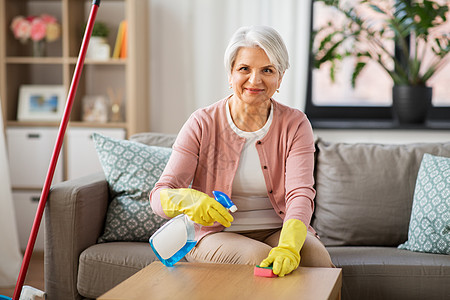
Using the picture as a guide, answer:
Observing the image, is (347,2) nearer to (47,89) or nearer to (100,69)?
(100,69)

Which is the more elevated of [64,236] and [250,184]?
[250,184]

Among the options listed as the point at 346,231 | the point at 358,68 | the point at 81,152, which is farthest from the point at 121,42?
the point at 346,231

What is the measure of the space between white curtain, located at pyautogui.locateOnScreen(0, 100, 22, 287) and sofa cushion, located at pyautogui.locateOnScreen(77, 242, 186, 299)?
2.80 ft

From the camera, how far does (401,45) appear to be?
10.3 feet

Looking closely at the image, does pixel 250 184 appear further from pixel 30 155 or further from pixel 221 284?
pixel 30 155

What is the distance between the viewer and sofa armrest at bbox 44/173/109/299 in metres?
2.12

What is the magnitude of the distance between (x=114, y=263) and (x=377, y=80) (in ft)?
6.50

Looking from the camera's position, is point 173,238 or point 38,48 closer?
point 173,238

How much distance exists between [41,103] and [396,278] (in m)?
2.13

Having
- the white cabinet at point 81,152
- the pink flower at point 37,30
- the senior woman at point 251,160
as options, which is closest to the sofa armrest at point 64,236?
the senior woman at point 251,160

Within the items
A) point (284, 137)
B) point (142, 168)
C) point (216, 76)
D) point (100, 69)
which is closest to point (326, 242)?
point (284, 137)

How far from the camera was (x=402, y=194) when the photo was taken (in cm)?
235

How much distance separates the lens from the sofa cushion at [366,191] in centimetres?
233

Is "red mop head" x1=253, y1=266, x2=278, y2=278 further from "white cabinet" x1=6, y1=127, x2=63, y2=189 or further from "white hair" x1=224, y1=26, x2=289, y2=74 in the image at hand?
"white cabinet" x1=6, y1=127, x2=63, y2=189
